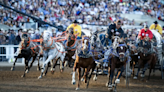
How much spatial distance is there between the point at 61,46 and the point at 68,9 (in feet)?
35.8

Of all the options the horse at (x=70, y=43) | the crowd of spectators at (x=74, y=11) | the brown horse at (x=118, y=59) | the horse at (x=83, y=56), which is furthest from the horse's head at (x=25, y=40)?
the brown horse at (x=118, y=59)

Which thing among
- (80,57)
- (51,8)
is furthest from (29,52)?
(51,8)

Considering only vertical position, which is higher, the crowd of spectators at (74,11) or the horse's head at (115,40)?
the crowd of spectators at (74,11)

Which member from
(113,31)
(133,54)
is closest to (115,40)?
(113,31)

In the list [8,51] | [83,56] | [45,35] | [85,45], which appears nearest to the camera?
[85,45]

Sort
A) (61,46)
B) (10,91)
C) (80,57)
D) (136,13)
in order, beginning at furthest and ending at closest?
1. (136,13)
2. (61,46)
3. (80,57)
4. (10,91)

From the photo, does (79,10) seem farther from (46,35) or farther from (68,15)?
(46,35)

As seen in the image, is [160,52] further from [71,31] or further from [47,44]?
[47,44]

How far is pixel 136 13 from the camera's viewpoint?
2648cm

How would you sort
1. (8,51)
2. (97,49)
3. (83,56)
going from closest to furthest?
1. (83,56)
2. (97,49)
3. (8,51)

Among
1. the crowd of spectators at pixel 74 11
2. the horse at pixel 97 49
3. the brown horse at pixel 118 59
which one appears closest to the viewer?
the brown horse at pixel 118 59

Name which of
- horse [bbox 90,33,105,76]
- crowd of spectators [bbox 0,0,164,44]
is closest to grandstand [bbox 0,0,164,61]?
crowd of spectators [bbox 0,0,164,44]

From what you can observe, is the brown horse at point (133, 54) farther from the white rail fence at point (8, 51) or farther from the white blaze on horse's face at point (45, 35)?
the white rail fence at point (8, 51)

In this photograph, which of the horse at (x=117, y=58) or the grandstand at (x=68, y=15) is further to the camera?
the grandstand at (x=68, y=15)
